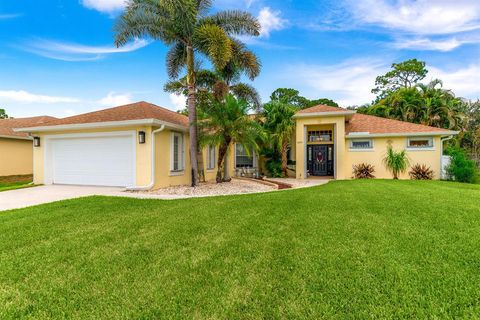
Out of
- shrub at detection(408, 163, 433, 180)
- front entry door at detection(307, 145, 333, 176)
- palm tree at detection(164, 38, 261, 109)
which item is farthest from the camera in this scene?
front entry door at detection(307, 145, 333, 176)

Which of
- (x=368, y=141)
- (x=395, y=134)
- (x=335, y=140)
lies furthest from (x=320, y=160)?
(x=395, y=134)

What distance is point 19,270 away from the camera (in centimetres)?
328

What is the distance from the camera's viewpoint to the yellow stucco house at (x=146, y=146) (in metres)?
10.6

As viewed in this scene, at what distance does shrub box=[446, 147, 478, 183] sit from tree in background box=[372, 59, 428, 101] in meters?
23.7

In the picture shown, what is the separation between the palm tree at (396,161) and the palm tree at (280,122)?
613 centimetres

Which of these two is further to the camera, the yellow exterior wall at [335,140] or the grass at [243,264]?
the yellow exterior wall at [335,140]

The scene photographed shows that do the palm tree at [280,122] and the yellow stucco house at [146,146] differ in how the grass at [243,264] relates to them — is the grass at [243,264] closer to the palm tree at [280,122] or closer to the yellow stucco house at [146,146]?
the yellow stucco house at [146,146]

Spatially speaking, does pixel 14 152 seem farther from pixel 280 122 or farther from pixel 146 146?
pixel 280 122

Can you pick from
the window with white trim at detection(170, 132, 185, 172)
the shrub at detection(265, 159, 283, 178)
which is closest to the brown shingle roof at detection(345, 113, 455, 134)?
the shrub at detection(265, 159, 283, 178)

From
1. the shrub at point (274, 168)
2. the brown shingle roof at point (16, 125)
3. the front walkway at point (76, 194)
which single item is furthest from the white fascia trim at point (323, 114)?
the brown shingle roof at point (16, 125)

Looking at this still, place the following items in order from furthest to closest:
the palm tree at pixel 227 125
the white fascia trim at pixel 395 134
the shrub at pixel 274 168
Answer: the shrub at pixel 274 168
the white fascia trim at pixel 395 134
the palm tree at pixel 227 125

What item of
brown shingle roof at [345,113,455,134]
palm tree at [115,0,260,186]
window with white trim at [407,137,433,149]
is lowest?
window with white trim at [407,137,433,149]

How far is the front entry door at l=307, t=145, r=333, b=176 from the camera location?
1811 cm

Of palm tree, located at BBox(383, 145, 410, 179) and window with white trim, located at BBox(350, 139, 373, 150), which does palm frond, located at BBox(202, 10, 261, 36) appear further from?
palm tree, located at BBox(383, 145, 410, 179)
